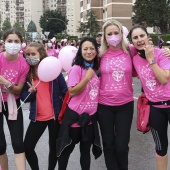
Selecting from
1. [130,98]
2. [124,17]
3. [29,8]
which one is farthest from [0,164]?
[29,8]

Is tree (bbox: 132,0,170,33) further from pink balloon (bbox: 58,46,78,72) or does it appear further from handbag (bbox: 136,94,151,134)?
handbag (bbox: 136,94,151,134)

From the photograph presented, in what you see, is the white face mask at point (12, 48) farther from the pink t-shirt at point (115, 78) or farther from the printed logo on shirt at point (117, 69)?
the printed logo on shirt at point (117, 69)

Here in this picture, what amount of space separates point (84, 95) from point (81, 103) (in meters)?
0.10

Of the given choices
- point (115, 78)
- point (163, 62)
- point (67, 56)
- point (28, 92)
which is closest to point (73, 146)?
point (28, 92)

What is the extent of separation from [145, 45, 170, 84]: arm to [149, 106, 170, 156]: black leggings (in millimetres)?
405

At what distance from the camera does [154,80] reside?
388 cm

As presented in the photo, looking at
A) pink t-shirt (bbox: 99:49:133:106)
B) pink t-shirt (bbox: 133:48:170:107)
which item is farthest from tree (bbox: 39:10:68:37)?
pink t-shirt (bbox: 133:48:170:107)

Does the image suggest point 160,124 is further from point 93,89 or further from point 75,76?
point 75,76

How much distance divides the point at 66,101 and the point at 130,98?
78 cm

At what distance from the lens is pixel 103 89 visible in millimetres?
4023

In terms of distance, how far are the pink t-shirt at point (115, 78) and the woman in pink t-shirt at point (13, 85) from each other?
37.4 inches

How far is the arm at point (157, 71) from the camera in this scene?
3.72 m

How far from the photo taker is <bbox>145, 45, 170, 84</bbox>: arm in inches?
146

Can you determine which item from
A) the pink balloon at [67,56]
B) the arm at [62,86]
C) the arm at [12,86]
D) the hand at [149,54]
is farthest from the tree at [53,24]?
the hand at [149,54]
